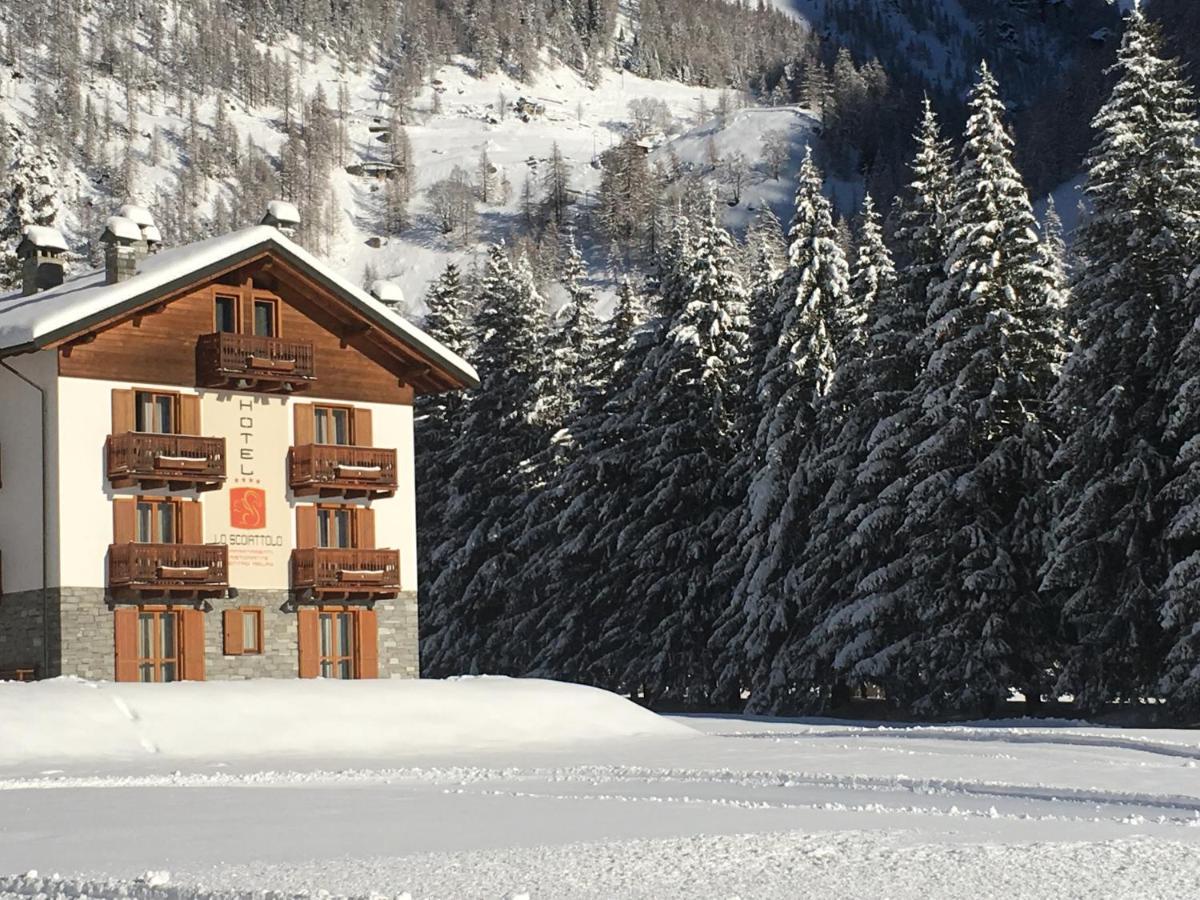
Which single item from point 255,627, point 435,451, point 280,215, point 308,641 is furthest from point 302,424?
point 435,451

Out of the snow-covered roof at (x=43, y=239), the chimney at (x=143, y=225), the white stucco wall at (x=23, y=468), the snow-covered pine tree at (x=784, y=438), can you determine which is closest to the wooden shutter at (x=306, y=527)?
the white stucco wall at (x=23, y=468)

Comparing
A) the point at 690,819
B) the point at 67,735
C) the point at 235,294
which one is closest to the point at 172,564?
the point at 235,294

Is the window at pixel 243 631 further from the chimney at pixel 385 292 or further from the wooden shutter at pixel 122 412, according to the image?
the chimney at pixel 385 292

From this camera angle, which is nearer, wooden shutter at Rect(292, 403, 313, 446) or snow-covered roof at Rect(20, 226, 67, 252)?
wooden shutter at Rect(292, 403, 313, 446)

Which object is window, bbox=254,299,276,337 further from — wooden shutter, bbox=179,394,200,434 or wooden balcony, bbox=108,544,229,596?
wooden balcony, bbox=108,544,229,596

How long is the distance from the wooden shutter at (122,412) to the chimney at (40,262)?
717cm

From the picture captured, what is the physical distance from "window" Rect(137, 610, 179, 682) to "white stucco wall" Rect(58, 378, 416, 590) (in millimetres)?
1414

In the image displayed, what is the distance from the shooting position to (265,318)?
40.9 m

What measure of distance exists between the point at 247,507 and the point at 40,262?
9555mm

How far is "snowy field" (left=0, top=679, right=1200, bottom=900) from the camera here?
11.7 m

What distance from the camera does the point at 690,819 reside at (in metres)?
15.3

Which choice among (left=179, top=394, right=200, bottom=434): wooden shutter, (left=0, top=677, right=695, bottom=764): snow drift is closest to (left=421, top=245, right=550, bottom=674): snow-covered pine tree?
(left=179, top=394, right=200, bottom=434): wooden shutter

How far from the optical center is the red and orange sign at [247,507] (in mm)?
39031

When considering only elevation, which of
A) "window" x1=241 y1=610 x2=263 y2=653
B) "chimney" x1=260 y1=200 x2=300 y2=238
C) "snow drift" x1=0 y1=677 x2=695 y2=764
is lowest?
"snow drift" x1=0 y1=677 x2=695 y2=764
